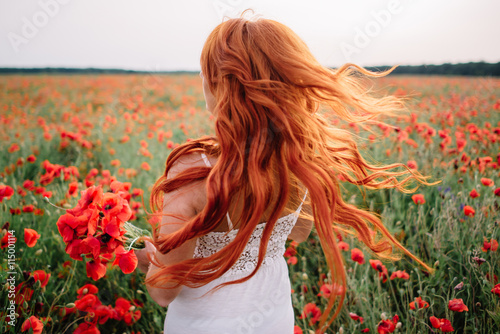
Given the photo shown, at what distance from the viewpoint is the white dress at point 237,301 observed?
3.78 ft

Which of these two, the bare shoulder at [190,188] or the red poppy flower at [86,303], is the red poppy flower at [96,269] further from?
the red poppy flower at [86,303]

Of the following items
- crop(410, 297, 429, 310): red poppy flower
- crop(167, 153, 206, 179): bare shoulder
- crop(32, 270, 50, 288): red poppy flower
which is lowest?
crop(410, 297, 429, 310): red poppy flower

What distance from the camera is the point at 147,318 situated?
1.89 meters

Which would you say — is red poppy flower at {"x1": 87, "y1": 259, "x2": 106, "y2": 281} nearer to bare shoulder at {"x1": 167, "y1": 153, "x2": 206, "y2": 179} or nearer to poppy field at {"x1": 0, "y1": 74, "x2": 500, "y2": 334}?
poppy field at {"x1": 0, "y1": 74, "x2": 500, "y2": 334}

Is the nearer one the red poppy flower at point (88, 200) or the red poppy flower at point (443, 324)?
the red poppy flower at point (88, 200)

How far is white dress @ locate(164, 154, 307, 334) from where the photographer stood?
3.78ft

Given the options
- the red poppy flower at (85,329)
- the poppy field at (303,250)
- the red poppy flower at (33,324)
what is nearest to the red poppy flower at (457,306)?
the poppy field at (303,250)

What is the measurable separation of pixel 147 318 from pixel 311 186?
1.43 meters

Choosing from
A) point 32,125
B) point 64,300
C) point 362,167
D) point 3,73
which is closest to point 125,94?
point 32,125

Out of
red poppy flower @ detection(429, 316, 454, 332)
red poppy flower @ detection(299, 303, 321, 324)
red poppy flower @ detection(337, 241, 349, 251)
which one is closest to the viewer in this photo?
red poppy flower @ detection(429, 316, 454, 332)

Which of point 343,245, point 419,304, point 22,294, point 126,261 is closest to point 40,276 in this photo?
point 22,294

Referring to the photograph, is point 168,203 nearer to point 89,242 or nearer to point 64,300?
point 89,242

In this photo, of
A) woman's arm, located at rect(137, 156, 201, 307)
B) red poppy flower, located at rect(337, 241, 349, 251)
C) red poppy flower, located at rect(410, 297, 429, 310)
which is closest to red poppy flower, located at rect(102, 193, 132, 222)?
woman's arm, located at rect(137, 156, 201, 307)

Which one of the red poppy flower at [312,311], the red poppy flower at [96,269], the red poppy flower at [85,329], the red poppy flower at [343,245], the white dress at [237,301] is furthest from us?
the red poppy flower at [343,245]
